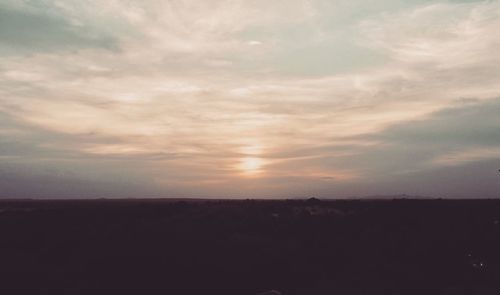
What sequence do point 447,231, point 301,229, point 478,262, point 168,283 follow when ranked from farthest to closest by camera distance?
point 301,229 < point 447,231 < point 478,262 < point 168,283

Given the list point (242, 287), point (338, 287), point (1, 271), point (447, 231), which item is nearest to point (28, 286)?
point (1, 271)

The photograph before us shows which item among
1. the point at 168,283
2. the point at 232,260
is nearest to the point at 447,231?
the point at 232,260

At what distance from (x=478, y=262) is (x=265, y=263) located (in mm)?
14047

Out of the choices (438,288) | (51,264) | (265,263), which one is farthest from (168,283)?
(438,288)

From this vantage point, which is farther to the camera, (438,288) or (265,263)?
(265,263)

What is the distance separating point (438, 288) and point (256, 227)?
87.8 feet

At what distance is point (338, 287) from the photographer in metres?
26.0

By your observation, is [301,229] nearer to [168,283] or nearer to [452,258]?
[452,258]

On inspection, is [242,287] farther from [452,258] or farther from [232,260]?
[452,258]

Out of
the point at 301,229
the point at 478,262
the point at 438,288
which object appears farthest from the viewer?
the point at 301,229

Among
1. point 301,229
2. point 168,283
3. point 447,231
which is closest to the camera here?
point 168,283

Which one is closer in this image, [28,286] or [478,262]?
[28,286]

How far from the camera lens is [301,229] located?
4838cm

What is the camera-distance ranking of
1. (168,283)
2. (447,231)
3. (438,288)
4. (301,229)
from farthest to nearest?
1. (301,229)
2. (447,231)
3. (168,283)
4. (438,288)
